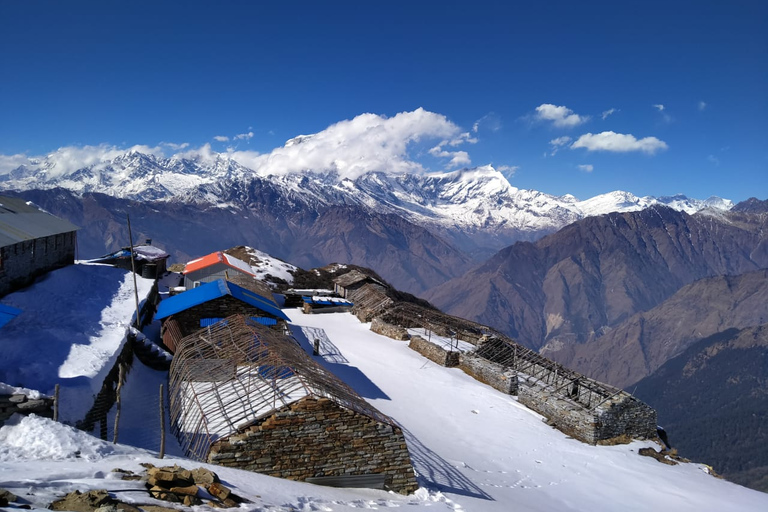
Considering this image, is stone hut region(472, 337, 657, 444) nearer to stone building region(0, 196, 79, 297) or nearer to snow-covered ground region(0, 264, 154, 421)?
snow-covered ground region(0, 264, 154, 421)

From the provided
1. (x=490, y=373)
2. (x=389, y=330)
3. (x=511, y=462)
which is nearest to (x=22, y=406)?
(x=511, y=462)

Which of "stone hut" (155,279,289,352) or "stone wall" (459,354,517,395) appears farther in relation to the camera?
"stone wall" (459,354,517,395)

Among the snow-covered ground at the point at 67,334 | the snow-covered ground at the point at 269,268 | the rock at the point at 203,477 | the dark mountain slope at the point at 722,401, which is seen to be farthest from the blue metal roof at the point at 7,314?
the dark mountain slope at the point at 722,401

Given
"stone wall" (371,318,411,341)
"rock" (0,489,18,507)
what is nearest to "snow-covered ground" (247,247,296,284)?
"stone wall" (371,318,411,341)

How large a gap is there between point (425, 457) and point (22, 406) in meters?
11.3

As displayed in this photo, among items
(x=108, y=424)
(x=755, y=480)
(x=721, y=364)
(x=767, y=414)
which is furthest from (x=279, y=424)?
(x=721, y=364)

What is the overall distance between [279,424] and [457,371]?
1802 cm

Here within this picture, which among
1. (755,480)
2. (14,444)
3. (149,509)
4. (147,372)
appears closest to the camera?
(149,509)

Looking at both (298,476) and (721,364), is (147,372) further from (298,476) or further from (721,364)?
(721,364)

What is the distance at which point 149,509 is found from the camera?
7328mm

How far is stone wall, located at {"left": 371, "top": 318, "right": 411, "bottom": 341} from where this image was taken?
1310 inches

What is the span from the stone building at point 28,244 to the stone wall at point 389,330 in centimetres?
2071

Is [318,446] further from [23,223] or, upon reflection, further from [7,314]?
[23,223]

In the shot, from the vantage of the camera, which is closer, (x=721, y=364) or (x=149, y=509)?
(x=149, y=509)
